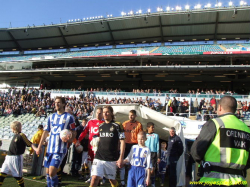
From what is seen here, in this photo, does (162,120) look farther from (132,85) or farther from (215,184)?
(132,85)

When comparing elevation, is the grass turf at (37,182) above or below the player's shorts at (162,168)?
below

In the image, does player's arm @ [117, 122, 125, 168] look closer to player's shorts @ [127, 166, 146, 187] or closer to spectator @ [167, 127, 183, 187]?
player's shorts @ [127, 166, 146, 187]

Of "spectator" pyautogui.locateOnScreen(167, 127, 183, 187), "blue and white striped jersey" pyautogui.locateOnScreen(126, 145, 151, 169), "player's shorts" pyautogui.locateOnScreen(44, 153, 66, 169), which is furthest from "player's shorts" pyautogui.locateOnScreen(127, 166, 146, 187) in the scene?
"spectator" pyautogui.locateOnScreen(167, 127, 183, 187)

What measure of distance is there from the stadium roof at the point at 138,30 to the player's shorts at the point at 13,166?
1123 inches

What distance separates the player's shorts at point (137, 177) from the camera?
3.97m

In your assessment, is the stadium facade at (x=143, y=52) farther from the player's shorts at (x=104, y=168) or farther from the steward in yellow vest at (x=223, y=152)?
the steward in yellow vest at (x=223, y=152)

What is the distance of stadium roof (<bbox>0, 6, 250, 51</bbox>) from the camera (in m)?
28.8

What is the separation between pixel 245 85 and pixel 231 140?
95.1ft

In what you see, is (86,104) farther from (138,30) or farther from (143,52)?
(138,30)

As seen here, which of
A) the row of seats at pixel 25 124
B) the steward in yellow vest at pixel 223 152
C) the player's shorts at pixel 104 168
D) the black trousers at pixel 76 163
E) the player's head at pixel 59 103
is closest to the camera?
the steward in yellow vest at pixel 223 152

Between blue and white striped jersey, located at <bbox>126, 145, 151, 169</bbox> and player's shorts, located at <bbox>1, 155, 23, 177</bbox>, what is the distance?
2.58 metres

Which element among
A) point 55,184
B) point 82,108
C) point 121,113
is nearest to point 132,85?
point 82,108

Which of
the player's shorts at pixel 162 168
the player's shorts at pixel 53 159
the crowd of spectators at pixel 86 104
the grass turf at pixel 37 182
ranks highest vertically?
the crowd of spectators at pixel 86 104

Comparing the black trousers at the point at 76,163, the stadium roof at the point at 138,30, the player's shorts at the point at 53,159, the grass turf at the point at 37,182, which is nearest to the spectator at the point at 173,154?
the grass turf at the point at 37,182
